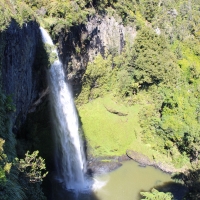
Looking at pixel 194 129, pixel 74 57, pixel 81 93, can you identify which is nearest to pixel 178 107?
pixel 194 129

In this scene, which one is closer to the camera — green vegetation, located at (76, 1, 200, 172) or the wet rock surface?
the wet rock surface

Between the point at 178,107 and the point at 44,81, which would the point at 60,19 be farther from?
the point at 178,107

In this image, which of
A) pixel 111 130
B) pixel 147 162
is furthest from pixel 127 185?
pixel 111 130

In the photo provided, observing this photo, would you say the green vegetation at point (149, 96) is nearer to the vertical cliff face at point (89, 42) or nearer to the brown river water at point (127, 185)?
the vertical cliff face at point (89, 42)

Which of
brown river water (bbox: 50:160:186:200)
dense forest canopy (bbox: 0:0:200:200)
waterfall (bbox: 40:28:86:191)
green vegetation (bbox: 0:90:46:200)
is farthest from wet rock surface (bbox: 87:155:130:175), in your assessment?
green vegetation (bbox: 0:90:46:200)

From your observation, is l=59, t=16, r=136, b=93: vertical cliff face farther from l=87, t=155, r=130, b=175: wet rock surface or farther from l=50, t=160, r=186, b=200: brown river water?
l=50, t=160, r=186, b=200: brown river water
